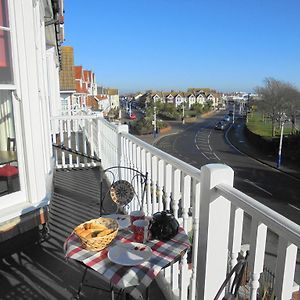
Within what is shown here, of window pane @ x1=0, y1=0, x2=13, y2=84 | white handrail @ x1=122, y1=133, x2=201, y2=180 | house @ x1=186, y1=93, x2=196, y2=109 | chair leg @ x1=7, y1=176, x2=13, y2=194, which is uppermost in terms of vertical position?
window pane @ x1=0, y1=0, x2=13, y2=84

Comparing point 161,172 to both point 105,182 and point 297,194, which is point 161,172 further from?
point 297,194

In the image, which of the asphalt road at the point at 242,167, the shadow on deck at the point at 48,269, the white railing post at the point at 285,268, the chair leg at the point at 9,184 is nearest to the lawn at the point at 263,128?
the asphalt road at the point at 242,167

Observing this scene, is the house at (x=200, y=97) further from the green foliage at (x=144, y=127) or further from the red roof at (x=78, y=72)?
the red roof at (x=78, y=72)

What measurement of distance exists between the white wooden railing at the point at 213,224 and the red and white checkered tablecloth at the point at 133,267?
191 mm

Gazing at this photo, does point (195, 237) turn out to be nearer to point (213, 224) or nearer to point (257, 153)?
point (213, 224)

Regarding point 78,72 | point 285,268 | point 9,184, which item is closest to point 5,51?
point 9,184

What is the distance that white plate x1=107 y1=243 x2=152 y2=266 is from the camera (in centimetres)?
169

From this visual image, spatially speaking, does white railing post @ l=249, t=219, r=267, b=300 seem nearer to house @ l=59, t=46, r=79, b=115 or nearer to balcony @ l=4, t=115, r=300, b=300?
balcony @ l=4, t=115, r=300, b=300

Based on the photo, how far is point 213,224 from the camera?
1.78 m

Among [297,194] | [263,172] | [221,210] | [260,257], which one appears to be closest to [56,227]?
[221,210]

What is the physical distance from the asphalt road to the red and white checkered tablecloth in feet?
61.5

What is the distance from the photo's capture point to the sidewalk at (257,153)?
102ft

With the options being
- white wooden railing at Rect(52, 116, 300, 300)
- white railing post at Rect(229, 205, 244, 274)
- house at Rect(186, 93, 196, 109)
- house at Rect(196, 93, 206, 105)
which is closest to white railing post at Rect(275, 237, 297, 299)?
white wooden railing at Rect(52, 116, 300, 300)

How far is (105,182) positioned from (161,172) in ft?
9.41
